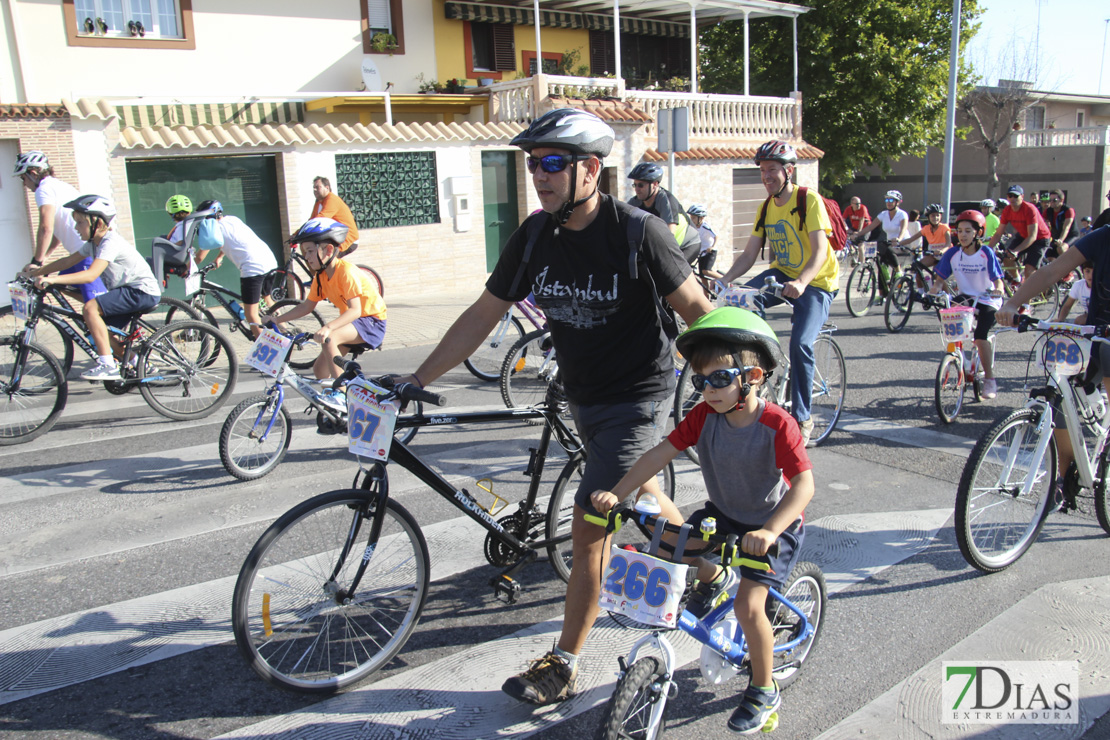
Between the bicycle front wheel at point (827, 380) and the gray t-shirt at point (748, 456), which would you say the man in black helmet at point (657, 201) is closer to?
the bicycle front wheel at point (827, 380)

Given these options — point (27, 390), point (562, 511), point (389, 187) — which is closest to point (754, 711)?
point (562, 511)

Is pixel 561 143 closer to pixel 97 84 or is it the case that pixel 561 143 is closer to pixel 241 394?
pixel 241 394

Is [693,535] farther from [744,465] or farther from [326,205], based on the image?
[326,205]

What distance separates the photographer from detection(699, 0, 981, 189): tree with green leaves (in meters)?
25.0

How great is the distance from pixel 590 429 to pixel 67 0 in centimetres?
1599

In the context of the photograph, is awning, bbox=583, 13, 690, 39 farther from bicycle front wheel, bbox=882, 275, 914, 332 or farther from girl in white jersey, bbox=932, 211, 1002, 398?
girl in white jersey, bbox=932, 211, 1002, 398

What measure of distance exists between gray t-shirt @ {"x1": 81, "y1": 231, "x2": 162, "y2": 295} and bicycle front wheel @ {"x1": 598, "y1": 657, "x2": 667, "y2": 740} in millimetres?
6373

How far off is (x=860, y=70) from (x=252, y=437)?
24.4 m

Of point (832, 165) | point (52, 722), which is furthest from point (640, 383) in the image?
point (832, 165)

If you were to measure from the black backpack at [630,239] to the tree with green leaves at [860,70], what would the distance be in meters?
24.9

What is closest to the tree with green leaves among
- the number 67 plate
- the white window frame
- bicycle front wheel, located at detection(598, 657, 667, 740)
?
the white window frame

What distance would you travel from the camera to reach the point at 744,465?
2.98m

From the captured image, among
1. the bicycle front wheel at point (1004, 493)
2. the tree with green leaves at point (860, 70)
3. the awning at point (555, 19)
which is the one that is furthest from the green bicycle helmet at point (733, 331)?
the tree with green leaves at point (860, 70)

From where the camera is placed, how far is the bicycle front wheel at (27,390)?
6812mm
